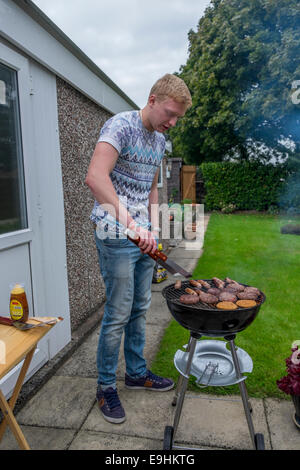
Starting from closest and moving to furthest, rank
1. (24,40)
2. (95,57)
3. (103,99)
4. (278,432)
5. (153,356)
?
(278,432) → (24,40) → (153,356) → (95,57) → (103,99)

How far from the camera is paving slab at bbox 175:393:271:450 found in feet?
6.93

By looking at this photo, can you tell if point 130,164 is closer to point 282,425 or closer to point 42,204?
point 42,204

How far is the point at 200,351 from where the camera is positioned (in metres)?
2.60

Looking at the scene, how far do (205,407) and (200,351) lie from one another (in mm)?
385

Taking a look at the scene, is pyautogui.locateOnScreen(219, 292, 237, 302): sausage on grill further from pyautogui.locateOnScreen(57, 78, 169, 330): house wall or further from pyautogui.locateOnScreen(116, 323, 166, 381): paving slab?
pyautogui.locateOnScreen(57, 78, 169, 330): house wall

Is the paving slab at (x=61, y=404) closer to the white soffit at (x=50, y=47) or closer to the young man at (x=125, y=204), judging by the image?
the young man at (x=125, y=204)

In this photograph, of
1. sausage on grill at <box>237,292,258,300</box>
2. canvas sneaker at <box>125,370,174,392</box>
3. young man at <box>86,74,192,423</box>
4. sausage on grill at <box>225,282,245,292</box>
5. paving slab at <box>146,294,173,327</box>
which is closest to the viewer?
young man at <box>86,74,192,423</box>

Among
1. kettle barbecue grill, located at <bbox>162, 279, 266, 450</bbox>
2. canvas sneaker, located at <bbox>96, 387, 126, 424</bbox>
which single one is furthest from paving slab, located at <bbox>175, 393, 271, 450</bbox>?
canvas sneaker, located at <bbox>96, 387, 126, 424</bbox>

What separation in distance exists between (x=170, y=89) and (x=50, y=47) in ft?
4.54

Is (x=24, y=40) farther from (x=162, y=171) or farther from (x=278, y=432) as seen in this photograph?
(x=162, y=171)

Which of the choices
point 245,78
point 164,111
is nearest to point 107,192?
point 164,111

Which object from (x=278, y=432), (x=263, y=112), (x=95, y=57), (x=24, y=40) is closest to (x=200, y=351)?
(x=278, y=432)

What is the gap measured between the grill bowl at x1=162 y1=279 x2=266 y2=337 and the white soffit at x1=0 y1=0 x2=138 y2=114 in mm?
2069

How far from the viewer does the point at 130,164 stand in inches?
85.3
